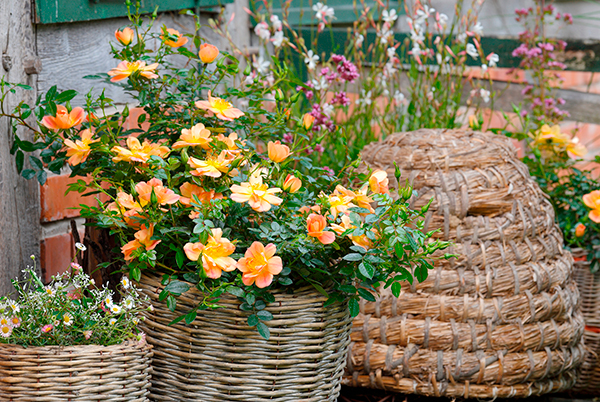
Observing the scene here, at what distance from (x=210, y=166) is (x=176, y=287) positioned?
10.2 inches

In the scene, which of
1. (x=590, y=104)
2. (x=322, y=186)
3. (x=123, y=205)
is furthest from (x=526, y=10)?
(x=123, y=205)

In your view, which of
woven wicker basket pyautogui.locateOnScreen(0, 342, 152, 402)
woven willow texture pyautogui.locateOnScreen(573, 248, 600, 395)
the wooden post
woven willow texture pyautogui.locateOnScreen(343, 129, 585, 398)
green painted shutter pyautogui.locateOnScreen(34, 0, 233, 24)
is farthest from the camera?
woven willow texture pyautogui.locateOnScreen(573, 248, 600, 395)

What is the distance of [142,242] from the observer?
49.6 inches

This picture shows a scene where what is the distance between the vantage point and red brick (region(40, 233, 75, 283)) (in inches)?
68.4

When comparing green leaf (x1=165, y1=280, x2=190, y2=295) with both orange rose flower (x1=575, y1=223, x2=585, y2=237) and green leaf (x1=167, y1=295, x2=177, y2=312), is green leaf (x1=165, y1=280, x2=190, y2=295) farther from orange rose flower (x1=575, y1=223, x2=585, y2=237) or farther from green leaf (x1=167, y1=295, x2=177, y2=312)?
orange rose flower (x1=575, y1=223, x2=585, y2=237)

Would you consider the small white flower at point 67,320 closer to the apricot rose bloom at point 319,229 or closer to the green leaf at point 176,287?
the green leaf at point 176,287

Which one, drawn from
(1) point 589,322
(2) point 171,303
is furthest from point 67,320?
(1) point 589,322

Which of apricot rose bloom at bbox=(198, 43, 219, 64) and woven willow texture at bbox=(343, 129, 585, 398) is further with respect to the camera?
woven willow texture at bbox=(343, 129, 585, 398)

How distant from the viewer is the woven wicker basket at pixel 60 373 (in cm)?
115

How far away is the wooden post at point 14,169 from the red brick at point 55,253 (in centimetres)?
4

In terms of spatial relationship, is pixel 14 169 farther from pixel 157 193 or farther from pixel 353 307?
pixel 353 307

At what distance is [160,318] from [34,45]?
0.89 metres

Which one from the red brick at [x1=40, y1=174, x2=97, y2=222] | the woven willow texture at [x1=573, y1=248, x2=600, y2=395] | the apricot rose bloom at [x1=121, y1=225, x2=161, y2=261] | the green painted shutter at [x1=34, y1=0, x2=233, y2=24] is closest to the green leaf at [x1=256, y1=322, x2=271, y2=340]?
the apricot rose bloom at [x1=121, y1=225, x2=161, y2=261]

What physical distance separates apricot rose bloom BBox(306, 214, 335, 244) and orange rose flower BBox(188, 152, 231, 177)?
215 millimetres
